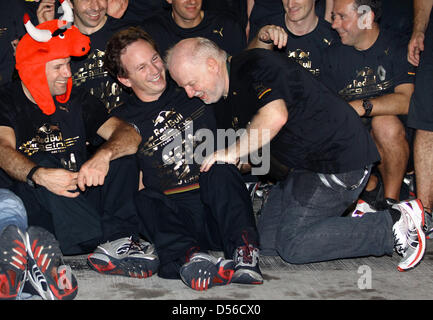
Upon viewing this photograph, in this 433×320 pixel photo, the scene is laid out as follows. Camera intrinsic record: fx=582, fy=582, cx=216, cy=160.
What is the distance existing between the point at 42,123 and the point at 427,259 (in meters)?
2.50

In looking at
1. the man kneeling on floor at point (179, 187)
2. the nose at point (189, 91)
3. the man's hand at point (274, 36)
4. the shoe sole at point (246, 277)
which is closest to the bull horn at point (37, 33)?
the man kneeling on floor at point (179, 187)

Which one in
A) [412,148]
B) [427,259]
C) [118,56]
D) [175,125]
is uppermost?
[118,56]

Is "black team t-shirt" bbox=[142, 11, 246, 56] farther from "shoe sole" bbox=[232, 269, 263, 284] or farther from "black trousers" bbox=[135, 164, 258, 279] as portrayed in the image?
"shoe sole" bbox=[232, 269, 263, 284]

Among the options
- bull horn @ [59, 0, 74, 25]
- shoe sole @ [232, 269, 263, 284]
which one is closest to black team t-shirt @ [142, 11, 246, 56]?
bull horn @ [59, 0, 74, 25]

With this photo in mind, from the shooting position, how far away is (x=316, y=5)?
4723 mm

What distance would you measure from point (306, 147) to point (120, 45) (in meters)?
1.39

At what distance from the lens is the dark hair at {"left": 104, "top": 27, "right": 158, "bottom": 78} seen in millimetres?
3805

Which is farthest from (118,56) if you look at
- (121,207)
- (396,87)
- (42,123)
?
(396,87)

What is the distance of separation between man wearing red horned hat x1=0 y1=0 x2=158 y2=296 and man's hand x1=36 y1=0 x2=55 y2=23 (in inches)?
26.9

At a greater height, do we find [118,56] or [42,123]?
[118,56]

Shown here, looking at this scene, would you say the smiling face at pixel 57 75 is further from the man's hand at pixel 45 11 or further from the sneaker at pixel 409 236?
the sneaker at pixel 409 236

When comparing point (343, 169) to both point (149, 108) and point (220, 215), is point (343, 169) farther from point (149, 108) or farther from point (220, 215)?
point (149, 108)

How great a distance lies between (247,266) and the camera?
3.08 meters

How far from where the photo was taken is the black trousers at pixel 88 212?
3.48 metres
